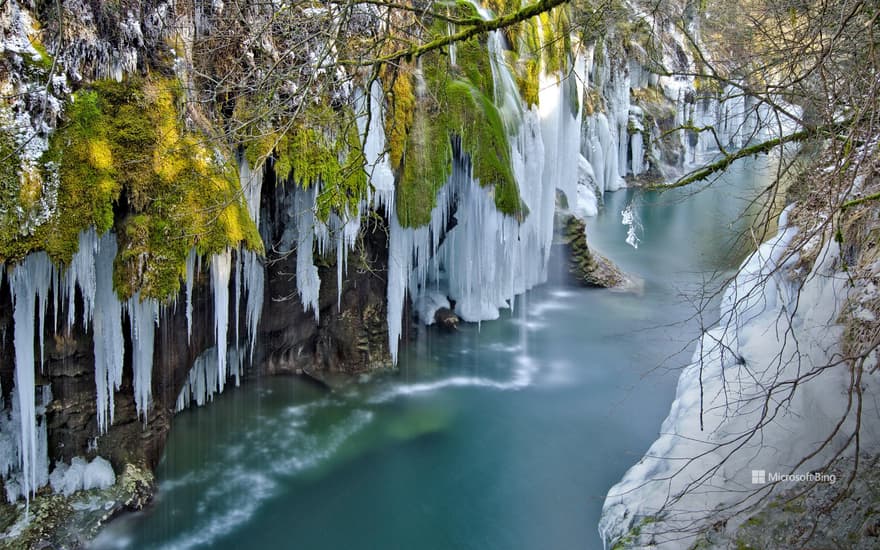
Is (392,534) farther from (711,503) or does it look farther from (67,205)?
(67,205)

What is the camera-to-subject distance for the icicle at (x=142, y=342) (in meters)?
5.71

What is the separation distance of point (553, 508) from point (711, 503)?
2.78 meters

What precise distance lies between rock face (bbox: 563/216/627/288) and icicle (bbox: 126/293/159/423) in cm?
971

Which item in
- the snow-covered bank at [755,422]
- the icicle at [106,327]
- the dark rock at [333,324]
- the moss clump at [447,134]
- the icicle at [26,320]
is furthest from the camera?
the dark rock at [333,324]

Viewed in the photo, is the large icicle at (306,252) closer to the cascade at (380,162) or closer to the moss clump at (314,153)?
the moss clump at (314,153)

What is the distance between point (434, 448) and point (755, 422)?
414 cm

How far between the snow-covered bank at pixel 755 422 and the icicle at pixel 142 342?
4582 millimetres

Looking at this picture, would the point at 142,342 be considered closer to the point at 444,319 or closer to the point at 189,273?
the point at 189,273

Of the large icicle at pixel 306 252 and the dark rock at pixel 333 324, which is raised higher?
the large icicle at pixel 306 252

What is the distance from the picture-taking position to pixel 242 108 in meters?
6.45

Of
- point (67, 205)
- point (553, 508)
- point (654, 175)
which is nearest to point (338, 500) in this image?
point (553, 508)

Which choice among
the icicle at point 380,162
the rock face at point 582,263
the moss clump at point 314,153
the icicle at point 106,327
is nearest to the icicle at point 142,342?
the icicle at point 106,327

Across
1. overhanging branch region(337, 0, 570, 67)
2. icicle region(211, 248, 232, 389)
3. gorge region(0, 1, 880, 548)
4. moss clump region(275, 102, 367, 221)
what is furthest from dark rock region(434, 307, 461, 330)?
overhanging branch region(337, 0, 570, 67)

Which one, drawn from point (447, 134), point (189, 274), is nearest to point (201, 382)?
point (189, 274)
